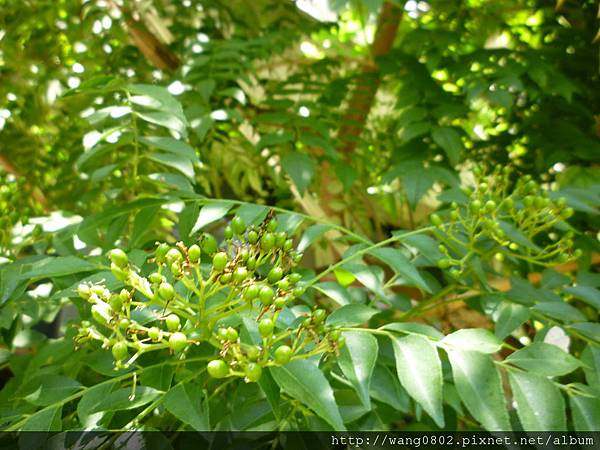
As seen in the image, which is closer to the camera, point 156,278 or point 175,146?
point 156,278

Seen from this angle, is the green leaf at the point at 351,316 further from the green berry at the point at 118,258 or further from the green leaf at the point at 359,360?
the green berry at the point at 118,258

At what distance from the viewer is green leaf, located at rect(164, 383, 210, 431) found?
1.88 ft

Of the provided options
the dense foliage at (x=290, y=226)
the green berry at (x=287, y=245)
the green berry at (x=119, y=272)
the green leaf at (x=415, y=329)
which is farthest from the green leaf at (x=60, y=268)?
the green leaf at (x=415, y=329)

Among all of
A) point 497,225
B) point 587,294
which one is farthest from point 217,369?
point 587,294

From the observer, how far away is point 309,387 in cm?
53

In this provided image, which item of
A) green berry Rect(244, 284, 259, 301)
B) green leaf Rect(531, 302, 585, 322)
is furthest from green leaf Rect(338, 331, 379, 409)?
green leaf Rect(531, 302, 585, 322)

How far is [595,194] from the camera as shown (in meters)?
1.01

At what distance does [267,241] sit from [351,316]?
0.12m

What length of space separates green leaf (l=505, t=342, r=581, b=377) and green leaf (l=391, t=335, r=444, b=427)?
0.09 meters

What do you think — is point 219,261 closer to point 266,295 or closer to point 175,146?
point 266,295

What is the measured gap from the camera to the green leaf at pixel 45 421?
2.14 feet

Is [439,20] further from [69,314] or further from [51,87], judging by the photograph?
[69,314]

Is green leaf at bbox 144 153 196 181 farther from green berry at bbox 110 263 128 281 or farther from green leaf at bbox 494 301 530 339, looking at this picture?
green leaf at bbox 494 301 530 339

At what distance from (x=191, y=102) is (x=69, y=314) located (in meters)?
1.45
